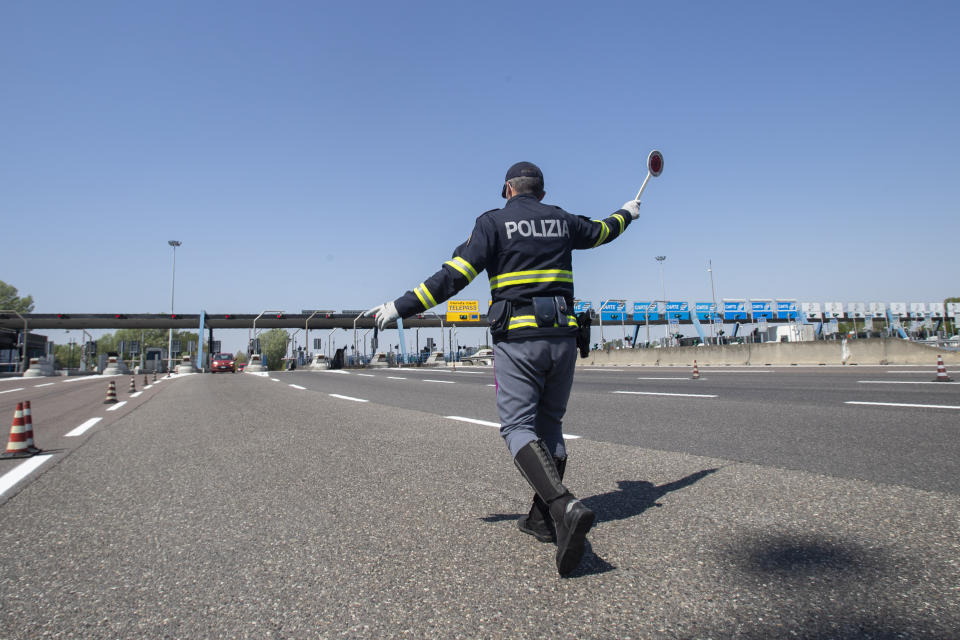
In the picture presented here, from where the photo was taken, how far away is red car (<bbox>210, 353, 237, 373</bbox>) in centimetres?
4578

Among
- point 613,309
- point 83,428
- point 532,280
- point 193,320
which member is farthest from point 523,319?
point 193,320

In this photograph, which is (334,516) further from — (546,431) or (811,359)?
(811,359)

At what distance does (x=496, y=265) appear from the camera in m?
2.84

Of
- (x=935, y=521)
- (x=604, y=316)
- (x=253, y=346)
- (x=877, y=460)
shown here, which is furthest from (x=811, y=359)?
(x=253, y=346)

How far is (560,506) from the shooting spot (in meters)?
2.26

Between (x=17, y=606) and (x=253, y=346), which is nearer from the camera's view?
(x=17, y=606)

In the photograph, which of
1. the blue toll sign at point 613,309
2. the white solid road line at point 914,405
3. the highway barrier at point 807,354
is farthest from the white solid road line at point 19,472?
the blue toll sign at point 613,309

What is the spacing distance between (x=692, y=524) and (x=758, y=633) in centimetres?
103

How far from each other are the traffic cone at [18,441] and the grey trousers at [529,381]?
5.31 meters

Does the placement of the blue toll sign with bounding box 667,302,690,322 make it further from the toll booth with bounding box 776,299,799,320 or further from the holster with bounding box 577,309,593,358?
the holster with bounding box 577,309,593,358

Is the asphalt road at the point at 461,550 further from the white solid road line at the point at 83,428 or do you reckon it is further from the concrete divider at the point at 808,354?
the concrete divider at the point at 808,354

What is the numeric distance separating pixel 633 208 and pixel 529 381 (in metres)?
1.54

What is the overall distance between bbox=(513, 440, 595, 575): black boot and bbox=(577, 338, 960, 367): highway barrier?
954 inches

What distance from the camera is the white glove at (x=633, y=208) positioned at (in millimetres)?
3537
